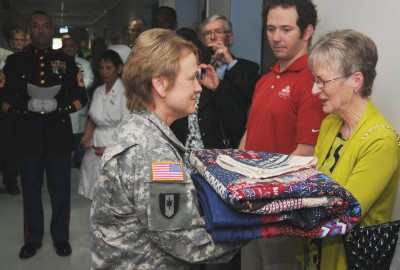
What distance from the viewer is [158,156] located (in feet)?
3.98

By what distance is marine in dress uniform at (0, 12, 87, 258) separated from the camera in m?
3.00

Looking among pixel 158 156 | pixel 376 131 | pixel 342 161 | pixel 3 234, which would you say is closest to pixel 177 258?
pixel 158 156

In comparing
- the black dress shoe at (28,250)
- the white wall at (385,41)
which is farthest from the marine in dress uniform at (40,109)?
the white wall at (385,41)

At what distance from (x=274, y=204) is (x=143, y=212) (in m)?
0.35

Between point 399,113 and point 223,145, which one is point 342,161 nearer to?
point 399,113

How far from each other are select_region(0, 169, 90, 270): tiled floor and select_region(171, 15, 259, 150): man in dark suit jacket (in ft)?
4.66

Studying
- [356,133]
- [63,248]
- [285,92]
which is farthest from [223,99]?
[63,248]

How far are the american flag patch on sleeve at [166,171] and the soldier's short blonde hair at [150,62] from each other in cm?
25

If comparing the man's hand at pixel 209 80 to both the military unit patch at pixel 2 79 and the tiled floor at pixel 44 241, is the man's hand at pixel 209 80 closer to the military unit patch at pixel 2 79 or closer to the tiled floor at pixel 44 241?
the military unit patch at pixel 2 79

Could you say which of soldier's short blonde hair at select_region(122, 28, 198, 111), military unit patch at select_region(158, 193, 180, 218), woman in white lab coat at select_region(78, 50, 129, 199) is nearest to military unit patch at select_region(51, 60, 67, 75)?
woman in white lab coat at select_region(78, 50, 129, 199)

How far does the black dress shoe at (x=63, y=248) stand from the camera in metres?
3.26

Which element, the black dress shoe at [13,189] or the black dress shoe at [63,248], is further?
the black dress shoe at [13,189]

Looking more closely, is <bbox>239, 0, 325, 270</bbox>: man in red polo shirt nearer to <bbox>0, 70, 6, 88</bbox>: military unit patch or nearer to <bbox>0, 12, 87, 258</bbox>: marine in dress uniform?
<bbox>0, 12, 87, 258</bbox>: marine in dress uniform

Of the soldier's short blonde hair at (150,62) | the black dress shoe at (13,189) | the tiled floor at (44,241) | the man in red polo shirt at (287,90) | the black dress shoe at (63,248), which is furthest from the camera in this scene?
the black dress shoe at (13,189)
